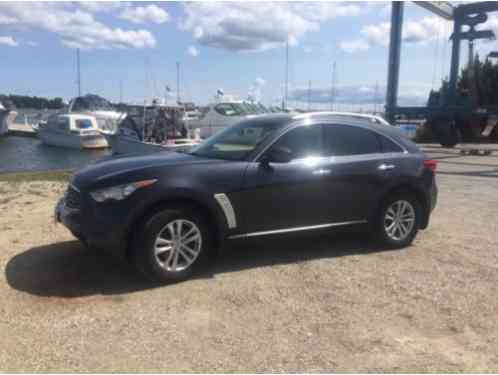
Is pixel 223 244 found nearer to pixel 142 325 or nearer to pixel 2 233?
pixel 142 325

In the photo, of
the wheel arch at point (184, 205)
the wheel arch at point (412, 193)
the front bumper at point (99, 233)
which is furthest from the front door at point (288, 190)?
the front bumper at point (99, 233)

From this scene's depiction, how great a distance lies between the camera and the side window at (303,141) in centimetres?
532

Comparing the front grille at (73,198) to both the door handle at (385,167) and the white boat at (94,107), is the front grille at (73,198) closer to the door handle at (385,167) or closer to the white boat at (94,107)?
the door handle at (385,167)

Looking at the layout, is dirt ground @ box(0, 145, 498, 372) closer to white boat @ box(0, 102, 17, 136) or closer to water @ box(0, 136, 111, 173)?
water @ box(0, 136, 111, 173)

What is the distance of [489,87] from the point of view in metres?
33.0

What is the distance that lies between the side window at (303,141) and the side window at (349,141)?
4.5 inches

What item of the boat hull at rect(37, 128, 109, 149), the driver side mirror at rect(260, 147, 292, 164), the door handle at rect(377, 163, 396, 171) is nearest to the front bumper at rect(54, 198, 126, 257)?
the driver side mirror at rect(260, 147, 292, 164)

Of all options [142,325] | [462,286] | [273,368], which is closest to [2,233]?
[142,325]

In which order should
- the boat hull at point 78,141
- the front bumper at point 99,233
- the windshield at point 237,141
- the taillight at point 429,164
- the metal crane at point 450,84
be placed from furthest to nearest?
the boat hull at point 78,141
the metal crane at point 450,84
the taillight at point 429,164
the windshield at point 237,141
the front bumper at point 99,233

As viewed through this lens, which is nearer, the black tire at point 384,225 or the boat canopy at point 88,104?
the black tire at point 384,225

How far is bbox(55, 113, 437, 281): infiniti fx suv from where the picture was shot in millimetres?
4508

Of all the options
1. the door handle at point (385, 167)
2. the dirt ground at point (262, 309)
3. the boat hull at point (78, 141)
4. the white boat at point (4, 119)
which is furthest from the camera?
the white boat at point (4, 119)

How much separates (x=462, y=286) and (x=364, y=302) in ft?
3.66

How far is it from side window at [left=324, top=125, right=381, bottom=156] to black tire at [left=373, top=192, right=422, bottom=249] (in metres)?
0.62
